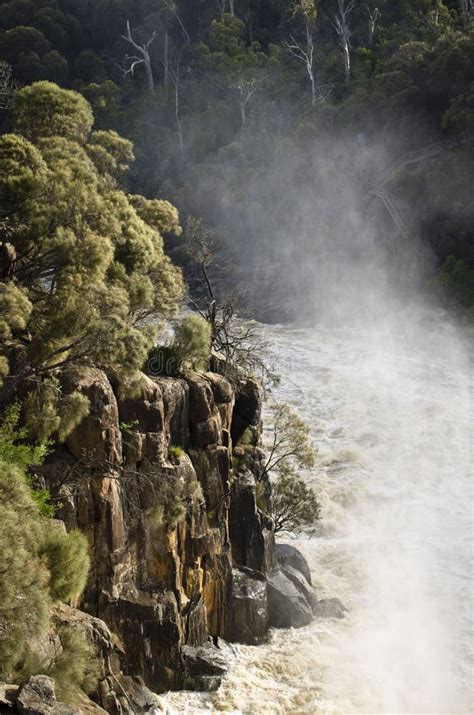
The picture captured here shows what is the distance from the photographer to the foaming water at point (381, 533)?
21828 millimetres

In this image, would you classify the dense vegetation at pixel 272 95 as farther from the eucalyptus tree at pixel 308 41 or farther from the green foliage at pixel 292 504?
the green foliage at pixel 292 504

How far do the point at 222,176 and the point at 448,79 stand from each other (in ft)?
72.7

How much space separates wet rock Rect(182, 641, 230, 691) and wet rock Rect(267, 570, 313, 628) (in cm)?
434

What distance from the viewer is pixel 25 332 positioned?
18.9 metres

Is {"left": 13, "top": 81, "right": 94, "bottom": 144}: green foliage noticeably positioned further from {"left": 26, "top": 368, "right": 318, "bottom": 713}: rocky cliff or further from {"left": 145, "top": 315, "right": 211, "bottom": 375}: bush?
{"left": 26, "top": 368, "right": 318, "bottom": 713}: rocky cliff

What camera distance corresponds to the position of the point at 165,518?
65.6 ft

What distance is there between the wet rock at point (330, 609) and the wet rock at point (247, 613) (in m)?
2.71

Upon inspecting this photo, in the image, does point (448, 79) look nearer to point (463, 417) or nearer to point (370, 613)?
point (463, 417)

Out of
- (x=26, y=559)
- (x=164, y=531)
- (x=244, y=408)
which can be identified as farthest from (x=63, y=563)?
(x=244, y=408)

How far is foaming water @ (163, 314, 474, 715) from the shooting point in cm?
2183

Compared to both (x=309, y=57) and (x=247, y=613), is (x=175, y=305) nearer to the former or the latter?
(x=247, y=613)

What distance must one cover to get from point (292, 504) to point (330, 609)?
4.80 metres

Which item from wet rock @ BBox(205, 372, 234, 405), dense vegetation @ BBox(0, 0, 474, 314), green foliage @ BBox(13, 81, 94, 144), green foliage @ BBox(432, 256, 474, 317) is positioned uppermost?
dense vegetation @ BBox(0, 0, 474, 314)

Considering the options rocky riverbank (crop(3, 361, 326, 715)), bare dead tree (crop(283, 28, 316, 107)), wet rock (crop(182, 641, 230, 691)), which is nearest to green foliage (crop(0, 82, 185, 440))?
rocky riverbank (crop(3, 361, 326, 715))
